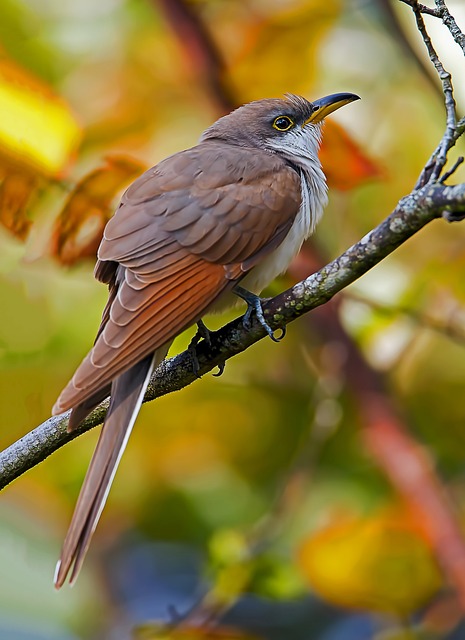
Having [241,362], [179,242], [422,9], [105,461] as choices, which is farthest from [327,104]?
[105,461]

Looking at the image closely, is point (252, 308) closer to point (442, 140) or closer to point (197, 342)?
point (197, 342)

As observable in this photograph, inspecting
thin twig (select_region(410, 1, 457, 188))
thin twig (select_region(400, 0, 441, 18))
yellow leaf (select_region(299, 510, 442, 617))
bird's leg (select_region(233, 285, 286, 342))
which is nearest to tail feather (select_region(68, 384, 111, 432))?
bird's leg (select_region(233, 285, 286, 342))

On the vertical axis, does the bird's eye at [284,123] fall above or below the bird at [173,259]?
above

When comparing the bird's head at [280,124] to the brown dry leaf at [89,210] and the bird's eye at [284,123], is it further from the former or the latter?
the brown dry leaf at [89,210]

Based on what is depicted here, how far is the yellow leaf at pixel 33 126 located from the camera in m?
4.07

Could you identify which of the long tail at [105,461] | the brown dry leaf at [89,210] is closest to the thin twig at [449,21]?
the long tail at [105,461]

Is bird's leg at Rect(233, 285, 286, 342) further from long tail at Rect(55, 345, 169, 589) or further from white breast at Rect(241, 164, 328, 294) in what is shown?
long tail at Rect(55, 345, 169, 589)

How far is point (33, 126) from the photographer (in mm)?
4133

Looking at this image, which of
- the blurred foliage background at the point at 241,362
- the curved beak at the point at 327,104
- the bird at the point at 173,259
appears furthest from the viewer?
the curved beak at the point at 327,104

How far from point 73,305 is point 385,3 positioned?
7.35 ft

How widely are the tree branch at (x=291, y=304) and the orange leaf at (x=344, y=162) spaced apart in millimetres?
1188

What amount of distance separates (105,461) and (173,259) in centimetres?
79

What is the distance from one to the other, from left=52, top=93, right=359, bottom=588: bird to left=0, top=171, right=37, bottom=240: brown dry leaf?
0.39 meters

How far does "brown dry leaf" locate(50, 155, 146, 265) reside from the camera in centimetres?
403
